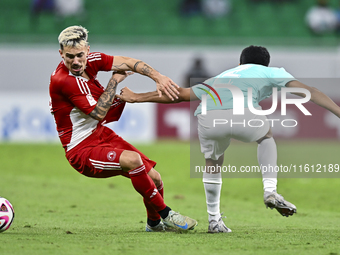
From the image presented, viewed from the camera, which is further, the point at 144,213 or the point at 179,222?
the point at 144,213

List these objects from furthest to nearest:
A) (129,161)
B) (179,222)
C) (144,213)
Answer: (144,213)
(179,222)
(129,161)

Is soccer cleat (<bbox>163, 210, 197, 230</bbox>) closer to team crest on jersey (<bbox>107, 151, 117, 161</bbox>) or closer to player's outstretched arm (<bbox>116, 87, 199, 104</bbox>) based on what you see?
team crest on jersey (<bbox>107, 151, 117, 161</bbox>)

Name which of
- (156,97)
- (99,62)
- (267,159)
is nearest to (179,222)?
(267,159)

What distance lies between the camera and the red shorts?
463 centimetres

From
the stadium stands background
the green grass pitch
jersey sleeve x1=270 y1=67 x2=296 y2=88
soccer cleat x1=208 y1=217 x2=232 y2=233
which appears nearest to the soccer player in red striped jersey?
soccer cleat x1=208 y1=217 x2=232 y2=233

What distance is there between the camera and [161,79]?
482cm

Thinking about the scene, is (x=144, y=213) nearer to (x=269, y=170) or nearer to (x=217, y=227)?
(x=217, y=227)

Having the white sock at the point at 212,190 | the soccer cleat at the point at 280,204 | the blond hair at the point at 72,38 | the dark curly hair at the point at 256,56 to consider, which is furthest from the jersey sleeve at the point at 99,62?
the soccer cleat at the point at 280,204

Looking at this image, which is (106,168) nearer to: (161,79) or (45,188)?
(161,79)

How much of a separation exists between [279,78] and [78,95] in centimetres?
182

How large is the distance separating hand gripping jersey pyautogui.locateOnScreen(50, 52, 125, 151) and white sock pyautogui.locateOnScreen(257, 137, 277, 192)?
1.55 metres

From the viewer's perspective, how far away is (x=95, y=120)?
5016 mm

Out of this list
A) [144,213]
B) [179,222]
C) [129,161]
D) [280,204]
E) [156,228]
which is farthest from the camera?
[144,213]

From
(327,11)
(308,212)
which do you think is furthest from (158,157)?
(327,11)
